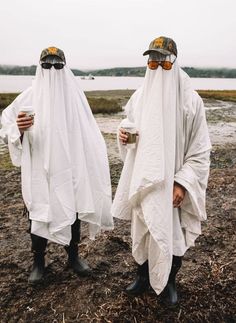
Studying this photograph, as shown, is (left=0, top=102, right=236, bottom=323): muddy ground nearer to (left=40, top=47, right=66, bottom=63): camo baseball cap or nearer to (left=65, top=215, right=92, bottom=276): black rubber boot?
(left=65, top=215, right=92, bottom=276): black rubber boot

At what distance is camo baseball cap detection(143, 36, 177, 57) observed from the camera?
118 inches

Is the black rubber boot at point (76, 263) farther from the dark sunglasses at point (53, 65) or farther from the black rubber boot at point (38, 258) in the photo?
the dark sunglasses at point (53, 65)

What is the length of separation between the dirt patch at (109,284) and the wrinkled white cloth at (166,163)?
1.73 ft

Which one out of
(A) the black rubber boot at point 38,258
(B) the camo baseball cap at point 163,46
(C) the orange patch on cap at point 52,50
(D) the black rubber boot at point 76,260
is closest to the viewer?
(B) the camo baseball cap at point 163,46


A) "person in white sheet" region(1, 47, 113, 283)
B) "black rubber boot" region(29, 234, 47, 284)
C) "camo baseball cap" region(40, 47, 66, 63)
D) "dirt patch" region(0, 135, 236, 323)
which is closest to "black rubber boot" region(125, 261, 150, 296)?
"dirt patch" region(0, 135, 236, 323)

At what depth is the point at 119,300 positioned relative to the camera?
370cm

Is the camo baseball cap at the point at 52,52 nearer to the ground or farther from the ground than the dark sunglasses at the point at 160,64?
farther from the ground

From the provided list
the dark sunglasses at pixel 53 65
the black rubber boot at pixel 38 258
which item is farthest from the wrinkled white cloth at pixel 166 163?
the black rubber boot at pixel 38 258

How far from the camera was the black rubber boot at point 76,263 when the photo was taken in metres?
4.11

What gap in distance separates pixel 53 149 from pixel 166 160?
1111 millimetres

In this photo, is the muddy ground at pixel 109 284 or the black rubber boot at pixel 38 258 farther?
the black rubber boot at pixel 38 258

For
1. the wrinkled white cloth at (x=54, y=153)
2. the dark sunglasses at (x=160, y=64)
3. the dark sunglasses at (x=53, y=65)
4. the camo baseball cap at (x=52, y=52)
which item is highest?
the camo baseball cap at (x=52, y=52)

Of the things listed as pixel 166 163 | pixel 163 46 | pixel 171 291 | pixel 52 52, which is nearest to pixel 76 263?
pixel 171 291

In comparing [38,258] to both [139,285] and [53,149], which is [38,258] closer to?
[139,285]
